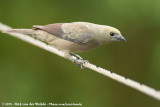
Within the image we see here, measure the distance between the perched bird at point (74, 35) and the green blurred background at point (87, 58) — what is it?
0.59m

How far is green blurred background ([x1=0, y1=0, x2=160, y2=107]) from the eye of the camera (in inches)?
149

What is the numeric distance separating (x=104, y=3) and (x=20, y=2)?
1007 millimetres

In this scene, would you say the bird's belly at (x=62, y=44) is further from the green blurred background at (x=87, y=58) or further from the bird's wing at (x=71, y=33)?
the green blurred background at (x=87, y=58)

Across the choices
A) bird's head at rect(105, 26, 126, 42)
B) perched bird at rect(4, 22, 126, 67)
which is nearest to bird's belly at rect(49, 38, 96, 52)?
perched bird at rect(4, 22, 126, 67)

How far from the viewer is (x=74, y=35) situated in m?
3.23

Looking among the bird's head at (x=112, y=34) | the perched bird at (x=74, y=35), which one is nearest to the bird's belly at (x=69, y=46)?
the perched bird at (x=74, y=35)

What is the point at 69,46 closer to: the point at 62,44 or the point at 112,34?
the point at 62,44

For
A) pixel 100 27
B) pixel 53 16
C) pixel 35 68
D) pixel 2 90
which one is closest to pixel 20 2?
pixel 53 16

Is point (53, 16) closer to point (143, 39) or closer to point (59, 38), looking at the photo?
point (59, 38)

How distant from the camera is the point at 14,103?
366 cm

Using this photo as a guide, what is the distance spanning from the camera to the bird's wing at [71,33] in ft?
10.4

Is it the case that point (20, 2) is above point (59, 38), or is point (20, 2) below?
above

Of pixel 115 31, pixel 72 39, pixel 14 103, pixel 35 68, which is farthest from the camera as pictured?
pixel 35 68

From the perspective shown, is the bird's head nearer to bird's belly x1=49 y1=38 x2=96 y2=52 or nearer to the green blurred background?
bird's belly x1=49 y1=38 x2=96 y2=52
